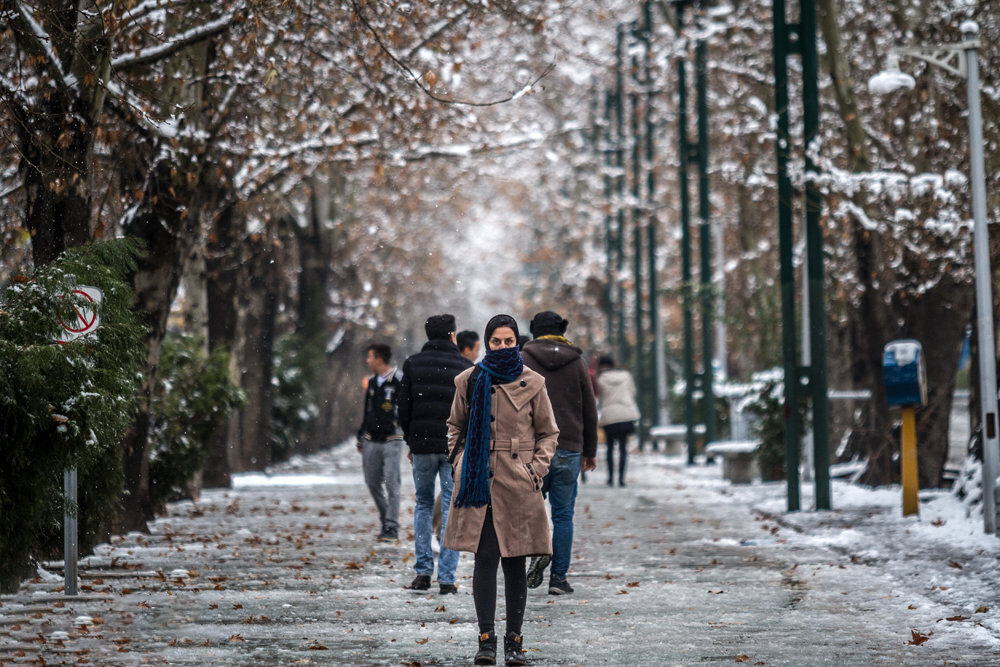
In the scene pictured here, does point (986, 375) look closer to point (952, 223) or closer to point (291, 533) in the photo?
point (952, 223)

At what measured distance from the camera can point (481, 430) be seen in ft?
27.2

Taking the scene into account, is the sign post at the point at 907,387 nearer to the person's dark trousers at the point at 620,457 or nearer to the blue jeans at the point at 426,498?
the blue jeans at the point at 426,498

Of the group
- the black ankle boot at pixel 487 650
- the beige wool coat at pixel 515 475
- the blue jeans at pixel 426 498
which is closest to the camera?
the black ankle boot at pixel 487 650

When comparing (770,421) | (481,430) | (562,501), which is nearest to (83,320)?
(481,430)

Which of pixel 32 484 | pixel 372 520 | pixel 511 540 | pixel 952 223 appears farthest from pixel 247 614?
pixel 952 223

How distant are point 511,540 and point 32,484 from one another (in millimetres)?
2803

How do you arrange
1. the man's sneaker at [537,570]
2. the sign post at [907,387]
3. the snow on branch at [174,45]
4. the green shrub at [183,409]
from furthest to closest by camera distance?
the green shrub at [183,409] < the sign post at [907,387] < the snow on branch at [174,45] < the man's sneaker at [537,570]

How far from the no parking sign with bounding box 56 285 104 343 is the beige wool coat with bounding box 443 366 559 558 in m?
2.49

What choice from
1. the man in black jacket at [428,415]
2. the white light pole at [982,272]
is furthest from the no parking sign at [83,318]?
the white light pole at [982,272]

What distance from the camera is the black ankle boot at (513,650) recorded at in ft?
26.6

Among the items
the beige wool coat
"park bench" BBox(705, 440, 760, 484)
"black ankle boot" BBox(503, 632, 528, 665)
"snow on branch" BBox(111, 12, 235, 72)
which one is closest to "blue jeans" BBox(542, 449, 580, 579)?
the beige wool coat

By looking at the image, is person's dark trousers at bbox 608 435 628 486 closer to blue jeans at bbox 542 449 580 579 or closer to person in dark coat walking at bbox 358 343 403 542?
person in dark coat walking at bbox 358 343 403 542

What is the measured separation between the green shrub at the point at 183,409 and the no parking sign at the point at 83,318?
7518 mm

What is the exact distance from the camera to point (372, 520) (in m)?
18.8
